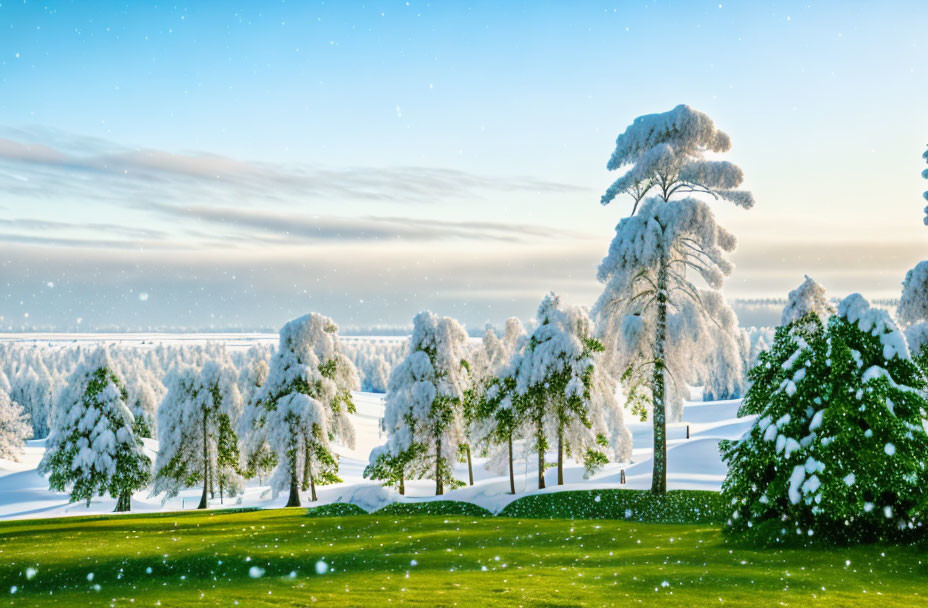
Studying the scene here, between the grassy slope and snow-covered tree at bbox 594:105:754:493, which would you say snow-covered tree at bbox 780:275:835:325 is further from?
the grassy slope

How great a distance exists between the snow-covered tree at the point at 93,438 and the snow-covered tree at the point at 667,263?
95.1 feet

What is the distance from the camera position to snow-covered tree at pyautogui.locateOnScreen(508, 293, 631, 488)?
30109 mm

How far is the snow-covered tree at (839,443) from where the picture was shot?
14.7m

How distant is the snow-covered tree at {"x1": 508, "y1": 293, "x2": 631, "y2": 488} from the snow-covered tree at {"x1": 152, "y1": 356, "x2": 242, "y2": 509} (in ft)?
60.1

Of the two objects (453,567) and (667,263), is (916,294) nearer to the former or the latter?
(667,263)

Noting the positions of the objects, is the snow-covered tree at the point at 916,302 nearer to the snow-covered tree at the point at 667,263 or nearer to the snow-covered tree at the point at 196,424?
the snow-covered tree at the point at 667,263

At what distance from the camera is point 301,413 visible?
32375 millimetres

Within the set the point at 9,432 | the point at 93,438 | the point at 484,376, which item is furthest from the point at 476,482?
the point at 9,432

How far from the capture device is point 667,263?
2423cm

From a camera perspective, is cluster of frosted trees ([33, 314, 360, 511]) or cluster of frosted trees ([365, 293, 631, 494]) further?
cluster of frosted trees ([33, 314, 360, 511])

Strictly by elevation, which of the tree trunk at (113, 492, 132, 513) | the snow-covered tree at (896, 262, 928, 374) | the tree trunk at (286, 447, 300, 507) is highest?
the snow-covered tree at (896, 262, 928, 374)

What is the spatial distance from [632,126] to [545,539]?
15264 mm

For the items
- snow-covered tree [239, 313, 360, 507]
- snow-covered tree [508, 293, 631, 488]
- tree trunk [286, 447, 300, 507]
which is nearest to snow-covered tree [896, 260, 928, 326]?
snow-covered tree [508, 293, 631, 488]


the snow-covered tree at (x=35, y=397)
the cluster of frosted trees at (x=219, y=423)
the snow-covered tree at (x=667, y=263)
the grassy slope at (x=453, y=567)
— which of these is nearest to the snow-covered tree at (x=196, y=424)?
the cluster of frosted trees at (x=219, y=423)
